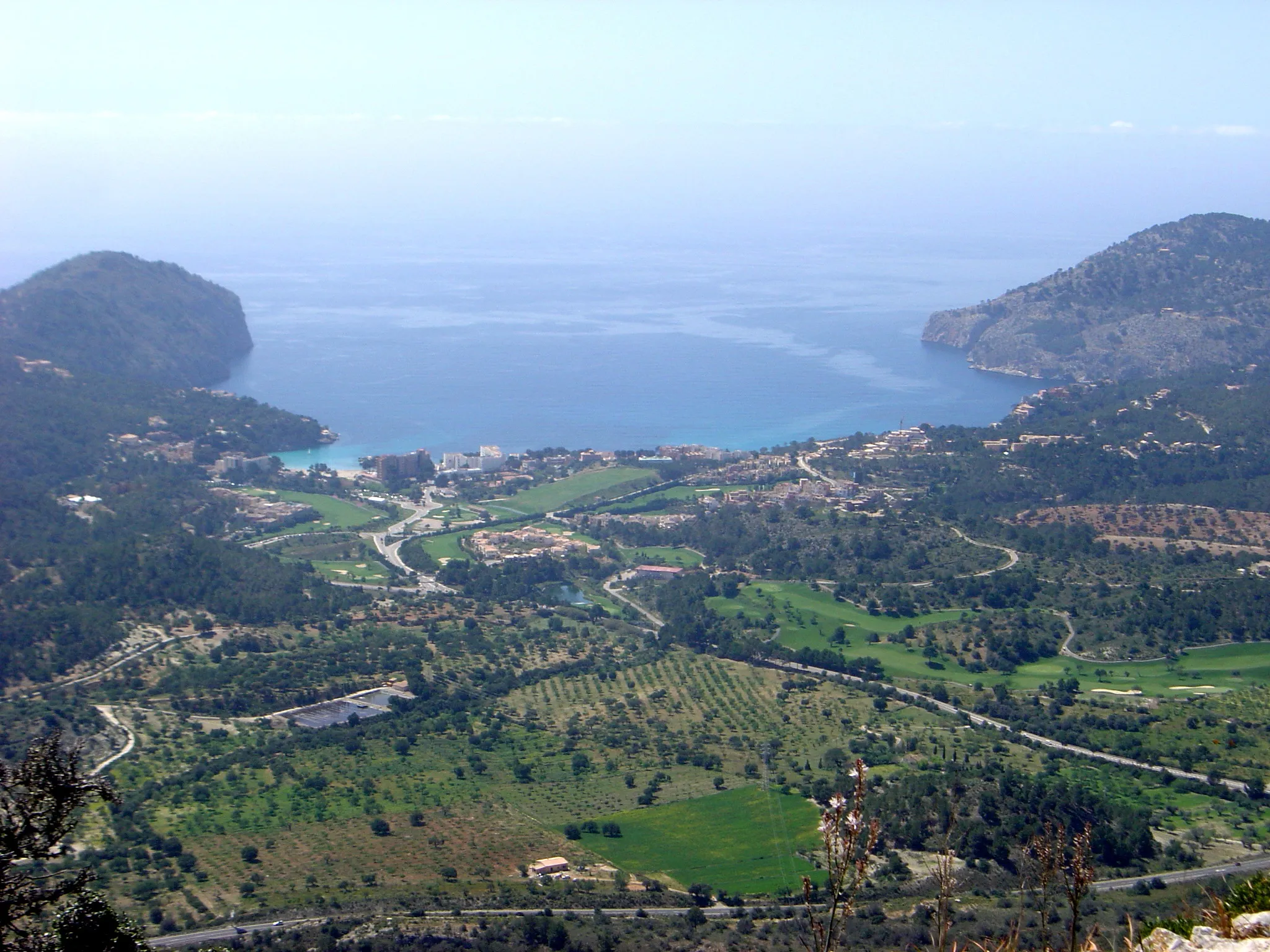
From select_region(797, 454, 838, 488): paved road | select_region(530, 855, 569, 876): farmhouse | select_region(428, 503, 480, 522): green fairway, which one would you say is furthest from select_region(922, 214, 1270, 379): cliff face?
select_region(530, 855, 569, 876): farmhouse

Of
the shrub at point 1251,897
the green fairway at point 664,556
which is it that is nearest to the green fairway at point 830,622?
the green fairway at point 664,556

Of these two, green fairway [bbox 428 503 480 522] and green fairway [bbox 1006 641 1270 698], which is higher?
green fairway [bbox 1006 641 1270 698]

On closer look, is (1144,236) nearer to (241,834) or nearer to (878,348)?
(878,348)

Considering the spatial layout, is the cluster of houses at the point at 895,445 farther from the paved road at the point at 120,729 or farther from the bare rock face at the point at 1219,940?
the bare rock face at the point at 1219,940

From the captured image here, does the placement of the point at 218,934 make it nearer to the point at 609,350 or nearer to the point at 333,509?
the point at 333,509

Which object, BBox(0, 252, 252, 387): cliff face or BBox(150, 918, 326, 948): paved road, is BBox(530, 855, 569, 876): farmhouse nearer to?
BBox(150, 918, 326, 948): paved road

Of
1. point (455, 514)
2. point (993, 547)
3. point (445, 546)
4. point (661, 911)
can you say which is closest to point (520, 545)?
point (445, 546)

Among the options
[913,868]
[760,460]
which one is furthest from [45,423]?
[913,868]
